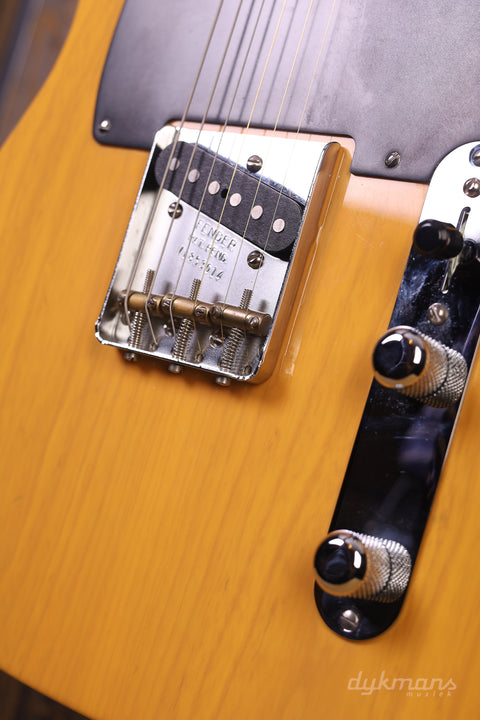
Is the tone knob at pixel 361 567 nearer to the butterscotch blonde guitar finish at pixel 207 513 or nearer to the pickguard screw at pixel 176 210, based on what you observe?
the butterscotch blonde guitar finish at pixel 207 513

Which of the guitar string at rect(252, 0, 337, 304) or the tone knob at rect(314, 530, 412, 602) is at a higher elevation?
the guitar string at rect(252, 0, 337, 304)

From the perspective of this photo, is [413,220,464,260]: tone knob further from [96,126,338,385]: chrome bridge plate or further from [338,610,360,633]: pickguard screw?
[338,610,360,633]: pickguard screw

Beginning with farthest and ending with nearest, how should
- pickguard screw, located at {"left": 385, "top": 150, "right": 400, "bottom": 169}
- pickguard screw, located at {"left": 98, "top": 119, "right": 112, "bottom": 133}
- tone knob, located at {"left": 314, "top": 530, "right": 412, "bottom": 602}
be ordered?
1. pickguard screw, located at {"left": 98, "top": 119, "right": 112, "bottom": 133}
2. pickguard screw, located at {"left": 385, "top": 150, "right": 400, "bottom": 169}
3. tone knob, located at {"left": 314, "top": 530, "right": 412, "bottom": 602}

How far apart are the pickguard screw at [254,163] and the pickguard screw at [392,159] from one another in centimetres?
10

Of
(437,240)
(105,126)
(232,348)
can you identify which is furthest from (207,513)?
(105,126)

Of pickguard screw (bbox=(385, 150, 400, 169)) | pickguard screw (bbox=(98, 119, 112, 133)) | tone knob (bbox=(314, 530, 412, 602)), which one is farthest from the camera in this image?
pickguard screw (bbox=(98, 119, 112, 133))

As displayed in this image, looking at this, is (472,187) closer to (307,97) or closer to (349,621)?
(307,97)

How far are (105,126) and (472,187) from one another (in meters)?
0.35

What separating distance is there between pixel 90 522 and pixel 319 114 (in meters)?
0.36

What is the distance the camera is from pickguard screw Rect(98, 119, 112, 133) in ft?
2.05

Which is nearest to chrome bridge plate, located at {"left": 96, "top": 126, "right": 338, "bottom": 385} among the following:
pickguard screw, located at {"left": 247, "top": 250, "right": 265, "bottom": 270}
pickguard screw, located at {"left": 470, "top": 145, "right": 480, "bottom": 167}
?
pickguard screw, located at {"left": 247, "top": 250, "right": 265, "bottom": 270}

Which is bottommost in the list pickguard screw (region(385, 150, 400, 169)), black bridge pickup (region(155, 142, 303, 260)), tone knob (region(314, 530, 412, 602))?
tone knob (region(314, 530, 412, 602))

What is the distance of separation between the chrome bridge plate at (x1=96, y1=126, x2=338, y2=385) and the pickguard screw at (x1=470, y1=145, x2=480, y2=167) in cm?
10

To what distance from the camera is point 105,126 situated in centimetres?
63
